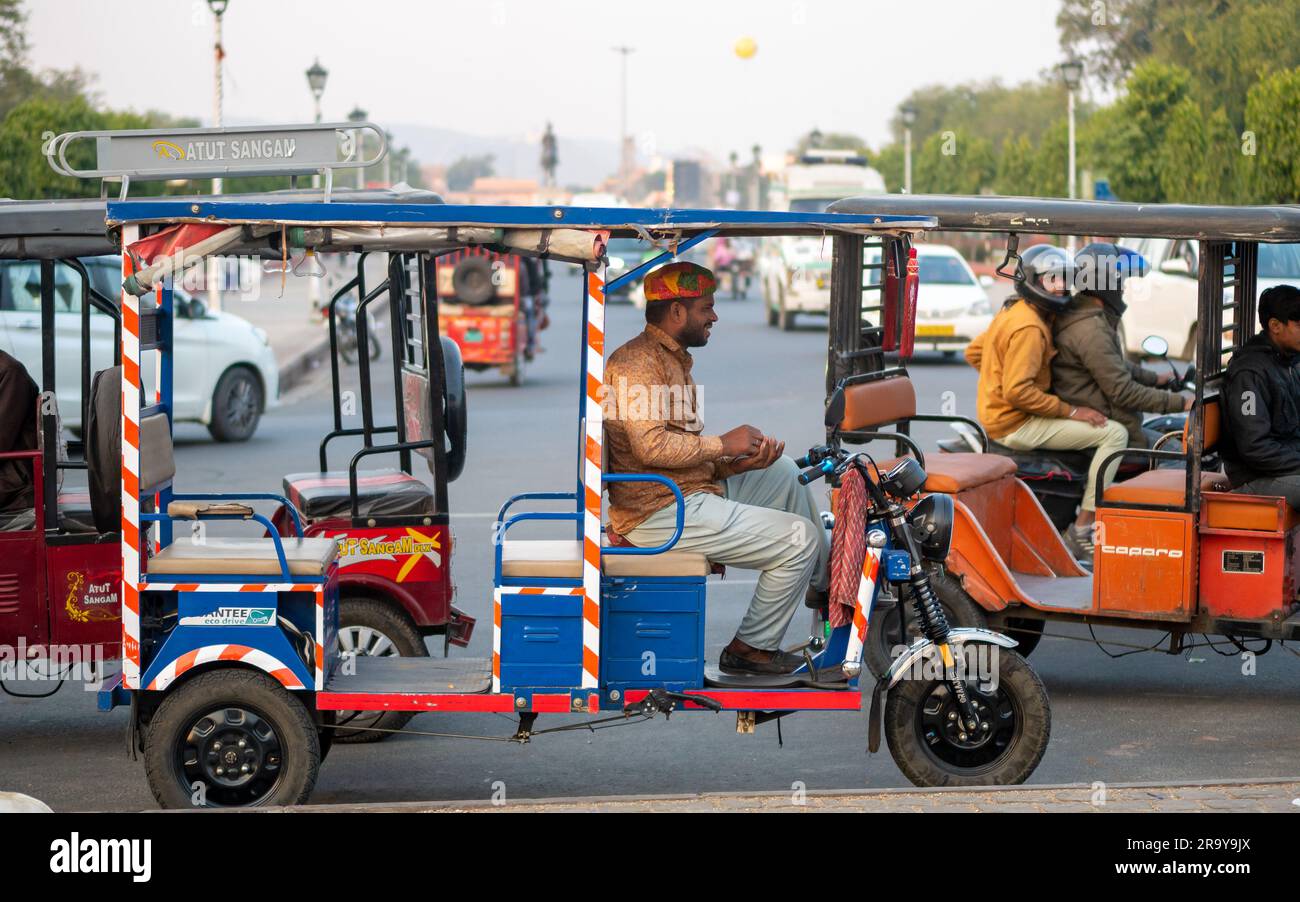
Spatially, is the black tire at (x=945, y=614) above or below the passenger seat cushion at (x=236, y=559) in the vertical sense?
below

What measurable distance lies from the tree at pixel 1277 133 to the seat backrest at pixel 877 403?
56.6 ft

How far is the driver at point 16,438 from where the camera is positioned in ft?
22.0

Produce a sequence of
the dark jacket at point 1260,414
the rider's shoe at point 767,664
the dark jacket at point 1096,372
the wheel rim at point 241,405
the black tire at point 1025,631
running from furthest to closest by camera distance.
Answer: the wheel rim at point 241,405
the dark jacket at point 1096,372
the black tire at point 1025,631
the dark jacket at point 1260,414
the rider's shoe at point 767,664

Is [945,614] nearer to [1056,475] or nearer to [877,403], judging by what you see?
[877,403]

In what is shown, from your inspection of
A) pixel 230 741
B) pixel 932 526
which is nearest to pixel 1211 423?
pixel 932 526

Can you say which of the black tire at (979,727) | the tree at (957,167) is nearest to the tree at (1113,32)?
the tree at (957,167)

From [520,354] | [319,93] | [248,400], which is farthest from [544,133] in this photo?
[248,400]

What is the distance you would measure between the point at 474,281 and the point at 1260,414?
15.5 meters

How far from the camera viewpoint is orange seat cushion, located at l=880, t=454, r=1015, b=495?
7.40 meters

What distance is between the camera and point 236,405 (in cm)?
1638

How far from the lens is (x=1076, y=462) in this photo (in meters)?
8.83

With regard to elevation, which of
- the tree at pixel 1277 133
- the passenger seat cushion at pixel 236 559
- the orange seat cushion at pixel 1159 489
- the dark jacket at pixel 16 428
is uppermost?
the tree at pixel 1277 133

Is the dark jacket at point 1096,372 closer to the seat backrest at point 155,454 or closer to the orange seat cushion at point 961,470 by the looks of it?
the orange seat cushion at point 961,470
